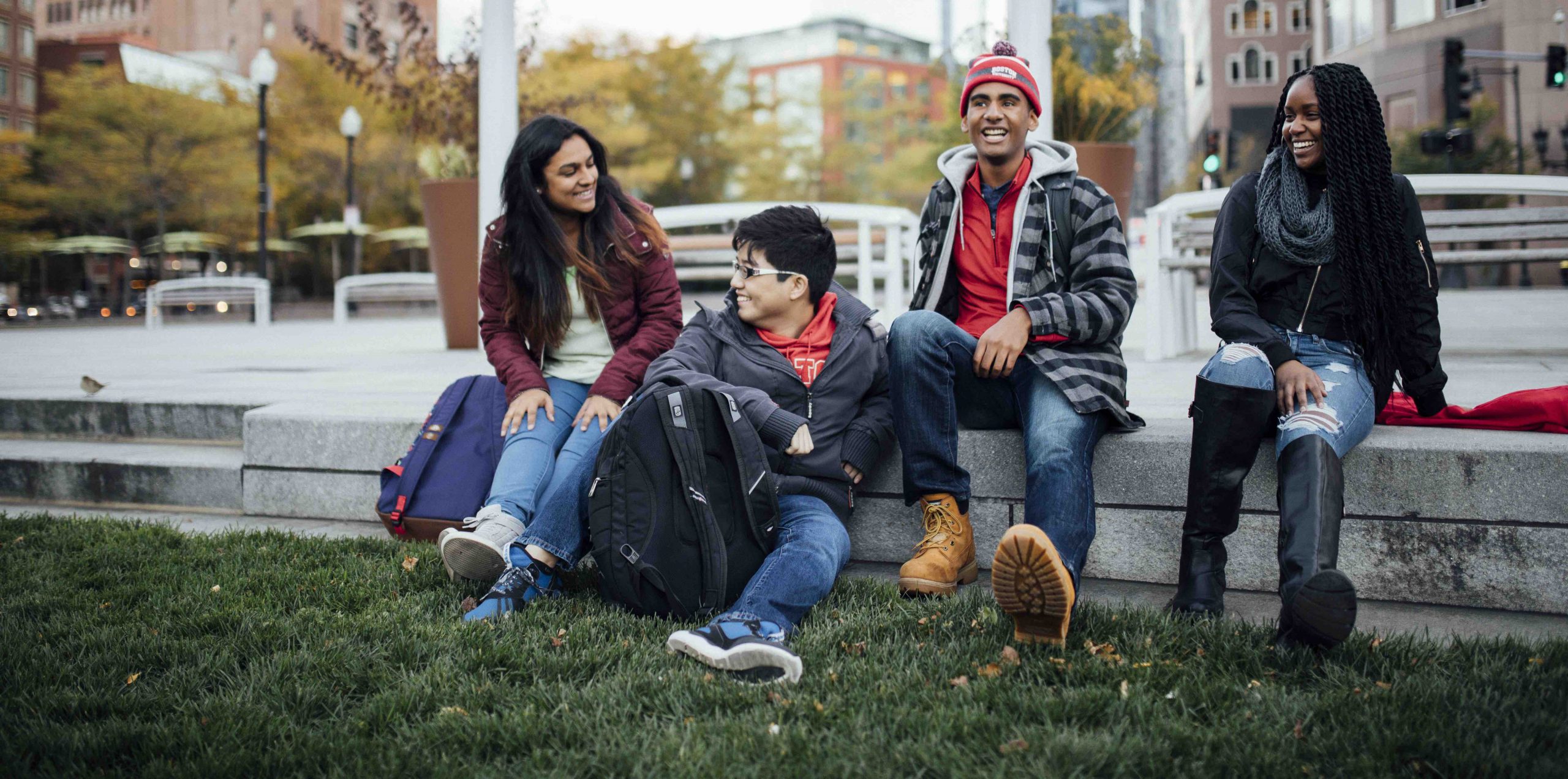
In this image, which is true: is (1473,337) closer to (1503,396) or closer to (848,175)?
(1503,396)

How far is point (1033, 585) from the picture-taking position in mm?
2648

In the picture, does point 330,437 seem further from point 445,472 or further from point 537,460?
point 537,460

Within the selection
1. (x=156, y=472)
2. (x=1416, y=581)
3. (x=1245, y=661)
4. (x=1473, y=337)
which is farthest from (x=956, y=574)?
(x=1473, y=337)

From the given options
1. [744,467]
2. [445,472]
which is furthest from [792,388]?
[445,472]

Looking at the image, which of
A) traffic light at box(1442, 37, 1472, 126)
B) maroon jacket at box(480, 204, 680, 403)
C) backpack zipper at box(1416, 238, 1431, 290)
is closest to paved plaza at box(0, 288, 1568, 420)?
maroon jacket at box(480, 204, 680, 403)

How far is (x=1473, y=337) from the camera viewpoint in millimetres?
8062

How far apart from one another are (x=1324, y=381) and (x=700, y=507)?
1788 mm

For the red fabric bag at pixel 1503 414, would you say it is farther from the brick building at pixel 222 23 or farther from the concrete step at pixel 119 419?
the brick building at pixel 222 23

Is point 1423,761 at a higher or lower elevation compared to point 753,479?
lower

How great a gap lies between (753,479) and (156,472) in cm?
325

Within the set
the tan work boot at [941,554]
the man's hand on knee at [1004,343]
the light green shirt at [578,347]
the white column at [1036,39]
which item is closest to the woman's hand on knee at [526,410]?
the light green shirt at [578,347]

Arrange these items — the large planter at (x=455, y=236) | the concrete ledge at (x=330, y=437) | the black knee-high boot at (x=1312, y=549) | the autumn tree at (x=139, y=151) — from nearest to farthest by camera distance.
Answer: the black knee-high boot at (x=1312, y=549)
the concrete ledge at (x=330, y=437)
the large planter at (x=455, y=236)
the autumn tree at (x=139, y=151)

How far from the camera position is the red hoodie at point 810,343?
3.58 m

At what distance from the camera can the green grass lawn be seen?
2152 millimetres
